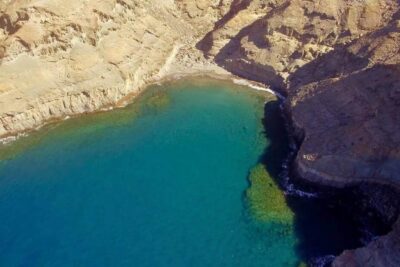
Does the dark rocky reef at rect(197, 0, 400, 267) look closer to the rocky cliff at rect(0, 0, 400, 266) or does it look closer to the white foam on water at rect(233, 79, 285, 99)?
the rocky cliff at rect(0, 0, 400, 266)

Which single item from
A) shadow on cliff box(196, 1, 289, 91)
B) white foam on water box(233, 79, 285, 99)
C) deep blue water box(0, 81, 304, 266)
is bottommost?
deep blue water box(0, 81, 304, 266)

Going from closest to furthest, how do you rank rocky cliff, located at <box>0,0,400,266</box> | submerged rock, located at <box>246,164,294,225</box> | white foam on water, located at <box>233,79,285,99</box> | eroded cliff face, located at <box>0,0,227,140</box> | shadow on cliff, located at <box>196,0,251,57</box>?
submerged rock, located at <box>246,164,294,225</box>
rocky cliff, located at <box>0,0,400,266</box>
eroded cliff face, located at <box>0,0,227,140</box>
white foam on water, located at <box>233,79,285,99</box>
shadow on cliff, located at <box>196,0,251,57</box>

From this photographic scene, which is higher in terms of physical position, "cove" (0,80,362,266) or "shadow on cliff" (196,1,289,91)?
"shadow on cliff" (196,1,289,91)

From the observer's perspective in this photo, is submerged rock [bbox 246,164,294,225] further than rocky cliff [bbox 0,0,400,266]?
No

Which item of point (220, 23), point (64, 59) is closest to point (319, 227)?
point (64, 59)

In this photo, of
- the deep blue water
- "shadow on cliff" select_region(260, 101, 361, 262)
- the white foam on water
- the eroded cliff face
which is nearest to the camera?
"shadow on cliff" select_region(260, 101, 361, 262)

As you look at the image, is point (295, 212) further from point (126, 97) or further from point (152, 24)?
point (152, 24)

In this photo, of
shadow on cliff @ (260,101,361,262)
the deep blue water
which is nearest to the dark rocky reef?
shadow on cliff @ (260,101,361,262)

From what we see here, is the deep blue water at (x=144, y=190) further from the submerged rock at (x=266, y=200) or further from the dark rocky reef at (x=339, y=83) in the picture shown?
the dark rocky reef at (x=339, y=83)

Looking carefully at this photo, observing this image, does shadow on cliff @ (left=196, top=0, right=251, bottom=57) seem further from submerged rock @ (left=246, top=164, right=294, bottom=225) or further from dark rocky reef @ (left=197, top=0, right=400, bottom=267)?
submerged rock @ (left=246, top=164, right=294, bottom=225)
